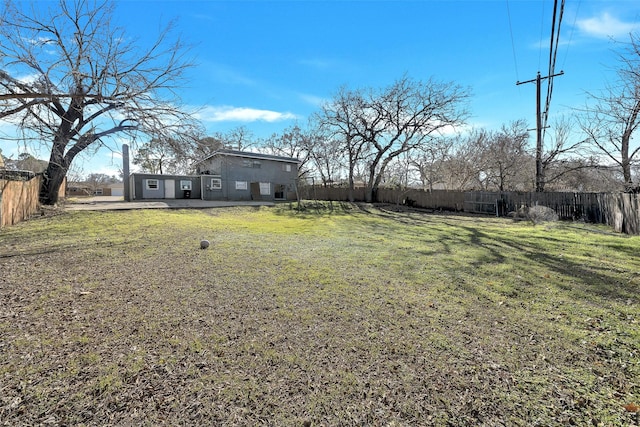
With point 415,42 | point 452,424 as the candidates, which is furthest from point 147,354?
point 415,42

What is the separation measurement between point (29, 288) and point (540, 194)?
61.4ft

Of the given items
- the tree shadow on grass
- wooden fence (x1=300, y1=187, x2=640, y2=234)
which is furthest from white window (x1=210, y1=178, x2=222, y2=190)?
the tree shadow on grass

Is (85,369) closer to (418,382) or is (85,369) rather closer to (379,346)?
(379,346)

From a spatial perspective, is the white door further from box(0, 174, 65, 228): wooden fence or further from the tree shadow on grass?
the tree shadow on grass

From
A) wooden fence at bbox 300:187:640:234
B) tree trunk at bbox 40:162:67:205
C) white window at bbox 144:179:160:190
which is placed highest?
white window at bbox 144:179:160:190

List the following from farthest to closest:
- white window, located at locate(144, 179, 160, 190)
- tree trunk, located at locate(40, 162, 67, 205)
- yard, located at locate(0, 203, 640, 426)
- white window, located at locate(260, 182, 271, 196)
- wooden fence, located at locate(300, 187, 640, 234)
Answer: white window, located at locate(260, 182, 271, 196) → white window, located at locate(144, 179, 160, 190) → tree trunk, located at locate(40, 162, 67, 205) → wooden fence, located at locate(300, 187, 640, 234) → yard, located at locate(0, 203, 640, 426)

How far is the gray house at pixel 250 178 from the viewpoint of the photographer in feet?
71.3

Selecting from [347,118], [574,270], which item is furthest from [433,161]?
[574,270]

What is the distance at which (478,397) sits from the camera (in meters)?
1.87

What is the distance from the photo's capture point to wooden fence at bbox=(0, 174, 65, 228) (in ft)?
24.8

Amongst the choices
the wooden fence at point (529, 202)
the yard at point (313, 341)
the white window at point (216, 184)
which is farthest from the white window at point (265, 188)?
the yard at point (313, 341)

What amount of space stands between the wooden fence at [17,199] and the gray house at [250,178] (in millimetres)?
10423

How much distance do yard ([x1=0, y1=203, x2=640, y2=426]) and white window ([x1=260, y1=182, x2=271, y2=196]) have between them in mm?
18981

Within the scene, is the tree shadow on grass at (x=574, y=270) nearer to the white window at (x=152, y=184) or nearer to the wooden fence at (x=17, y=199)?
the wooden fence at (x=17, y=199)
